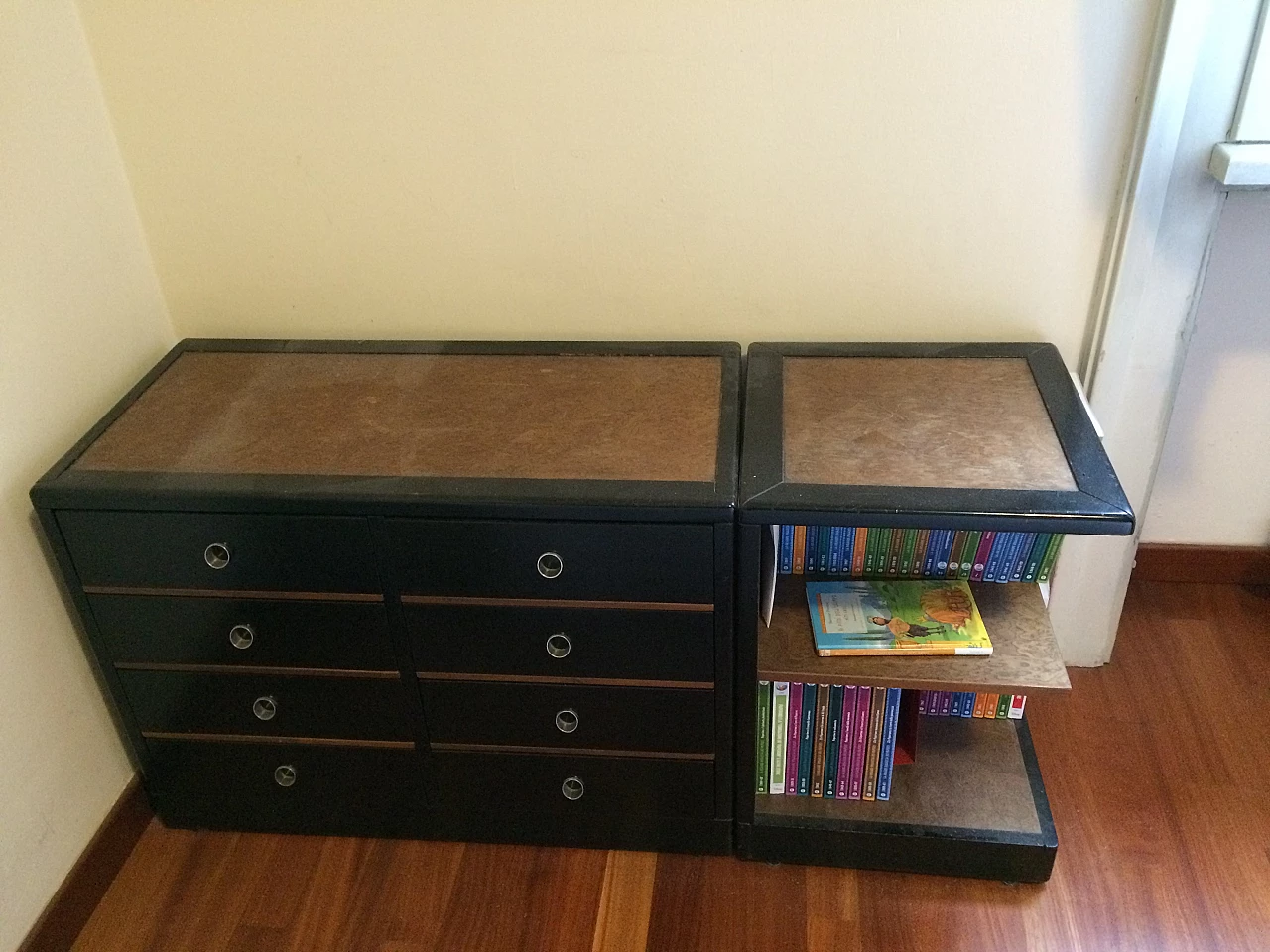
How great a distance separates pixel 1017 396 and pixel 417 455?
34.0 inches

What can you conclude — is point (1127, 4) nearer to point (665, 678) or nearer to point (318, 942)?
point (665, 678)

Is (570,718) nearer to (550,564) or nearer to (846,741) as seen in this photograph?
(550,564)

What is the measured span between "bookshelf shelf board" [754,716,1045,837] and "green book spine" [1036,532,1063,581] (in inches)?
13.0

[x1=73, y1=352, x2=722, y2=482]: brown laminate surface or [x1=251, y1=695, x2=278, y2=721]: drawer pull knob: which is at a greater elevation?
[x1=73, y1=352, x2=722, y2=482]: brown laminate surface

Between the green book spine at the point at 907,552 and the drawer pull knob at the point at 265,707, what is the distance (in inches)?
38.2

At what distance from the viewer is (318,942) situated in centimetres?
162

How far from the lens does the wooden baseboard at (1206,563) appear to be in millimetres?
2125

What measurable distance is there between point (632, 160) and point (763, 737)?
2.97 ft

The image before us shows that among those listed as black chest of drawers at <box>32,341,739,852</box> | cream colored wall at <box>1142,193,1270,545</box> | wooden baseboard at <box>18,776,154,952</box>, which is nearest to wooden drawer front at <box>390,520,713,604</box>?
black chest of drawers at <box>32,341,739,852</box>

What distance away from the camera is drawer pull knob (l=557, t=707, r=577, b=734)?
158 centimetres

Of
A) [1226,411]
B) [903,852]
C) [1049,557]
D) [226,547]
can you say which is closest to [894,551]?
[1049,557]

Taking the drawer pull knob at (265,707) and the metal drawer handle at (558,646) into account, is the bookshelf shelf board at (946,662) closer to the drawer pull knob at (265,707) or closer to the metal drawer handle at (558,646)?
the metal drawer handle at (558,646)

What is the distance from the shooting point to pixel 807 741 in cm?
163

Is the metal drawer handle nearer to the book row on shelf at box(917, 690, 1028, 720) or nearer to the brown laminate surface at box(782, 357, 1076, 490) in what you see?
the brown laminate surface at box(782, 357, 1076, 490)
